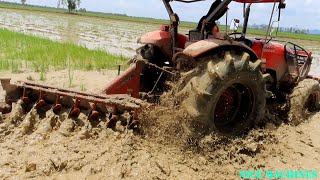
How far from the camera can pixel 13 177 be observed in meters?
2.98

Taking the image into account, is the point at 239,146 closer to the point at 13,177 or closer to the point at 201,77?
the point at 201,77

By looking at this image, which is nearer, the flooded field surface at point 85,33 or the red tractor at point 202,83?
the red tractor at point 202,83

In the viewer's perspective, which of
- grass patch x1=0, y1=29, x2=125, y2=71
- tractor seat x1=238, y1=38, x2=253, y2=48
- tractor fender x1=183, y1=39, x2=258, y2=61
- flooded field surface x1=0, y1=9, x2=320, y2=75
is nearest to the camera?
tractor fender x1=183, y1=39, x2=258, y2=61

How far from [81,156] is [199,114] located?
1.21 meters

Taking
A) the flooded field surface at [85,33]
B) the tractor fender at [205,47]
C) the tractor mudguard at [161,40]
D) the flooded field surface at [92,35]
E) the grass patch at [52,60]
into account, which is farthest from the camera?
the flooded field surface at [85,33]

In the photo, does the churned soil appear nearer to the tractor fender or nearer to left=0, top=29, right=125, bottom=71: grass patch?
the tractor fender

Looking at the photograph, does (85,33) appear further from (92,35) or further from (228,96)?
(228,96)

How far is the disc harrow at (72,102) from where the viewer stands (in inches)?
145

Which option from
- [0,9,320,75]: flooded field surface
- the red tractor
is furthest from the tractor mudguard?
[0,9,320,75]: flooded field surface

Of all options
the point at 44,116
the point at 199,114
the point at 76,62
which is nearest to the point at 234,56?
the point at 199,114

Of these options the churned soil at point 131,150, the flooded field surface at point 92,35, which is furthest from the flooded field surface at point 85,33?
the churned soil at point 131,150

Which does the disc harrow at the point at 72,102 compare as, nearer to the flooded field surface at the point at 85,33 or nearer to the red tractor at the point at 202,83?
the red tractor at the point at 202,83

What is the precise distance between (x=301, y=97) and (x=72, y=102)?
10.7ft

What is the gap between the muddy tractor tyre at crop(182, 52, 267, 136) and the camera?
3.49 m
